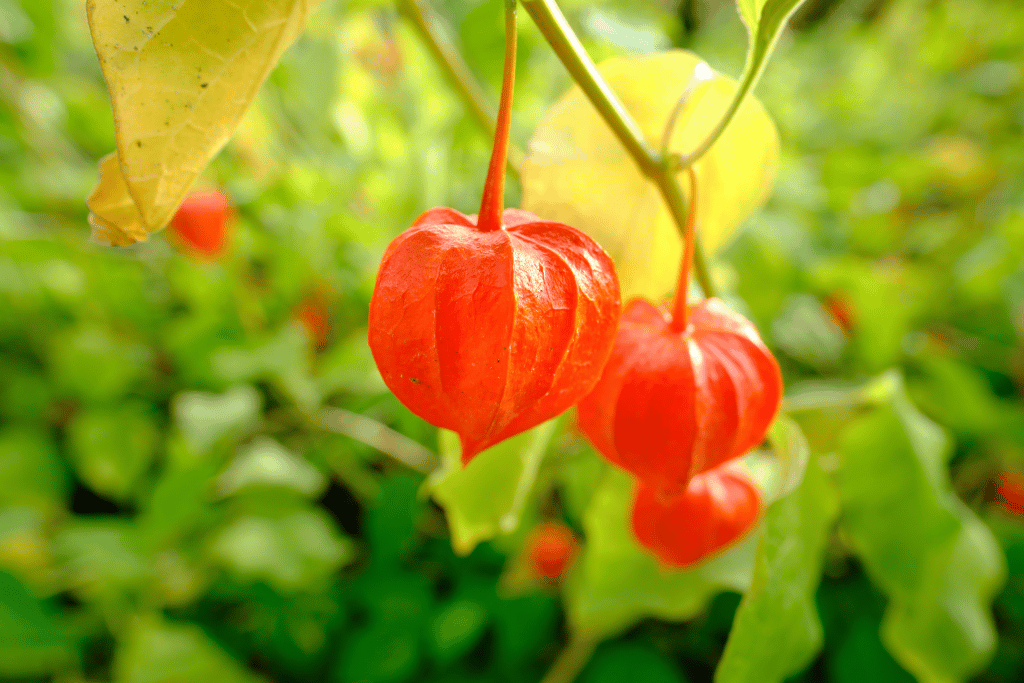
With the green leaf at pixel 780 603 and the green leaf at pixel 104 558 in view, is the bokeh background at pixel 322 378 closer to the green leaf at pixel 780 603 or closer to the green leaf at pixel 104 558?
the green leaf at pixel 104 558

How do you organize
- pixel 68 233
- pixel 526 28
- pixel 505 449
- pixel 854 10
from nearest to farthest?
1. pixel 505 449
2. pixel 526 28
3. pixel 68 233
4. pixel 854 10

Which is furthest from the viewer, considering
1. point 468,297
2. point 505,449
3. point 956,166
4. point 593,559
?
point 956,166

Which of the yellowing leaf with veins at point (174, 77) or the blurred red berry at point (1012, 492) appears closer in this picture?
the yellowing leaf with veins at point (174, 77)

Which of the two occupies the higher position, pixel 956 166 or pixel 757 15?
pixel 757 15

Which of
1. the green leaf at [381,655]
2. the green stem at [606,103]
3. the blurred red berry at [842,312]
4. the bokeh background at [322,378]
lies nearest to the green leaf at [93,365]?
the bokeh background at [322,378]

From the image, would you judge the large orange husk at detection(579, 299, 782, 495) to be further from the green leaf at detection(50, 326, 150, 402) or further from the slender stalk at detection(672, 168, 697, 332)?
the green leaf at detection(50, 326, 150, 402)

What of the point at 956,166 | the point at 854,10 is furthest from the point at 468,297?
the point at 854,10

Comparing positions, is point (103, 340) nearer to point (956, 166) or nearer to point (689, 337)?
point (689, 337)
